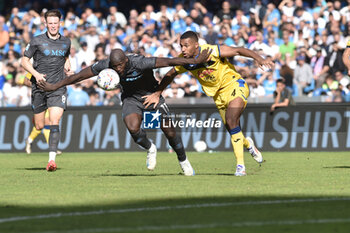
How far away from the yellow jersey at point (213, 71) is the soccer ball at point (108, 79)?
104cm

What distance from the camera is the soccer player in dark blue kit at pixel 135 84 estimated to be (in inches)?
458

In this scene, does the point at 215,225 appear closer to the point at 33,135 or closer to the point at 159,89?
the point at 159,89

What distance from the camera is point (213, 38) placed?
2380 cm

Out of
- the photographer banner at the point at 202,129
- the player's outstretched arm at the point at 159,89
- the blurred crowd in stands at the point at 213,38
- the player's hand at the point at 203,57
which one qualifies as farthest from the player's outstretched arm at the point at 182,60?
the blurred crowd in stands at the point at 213,38

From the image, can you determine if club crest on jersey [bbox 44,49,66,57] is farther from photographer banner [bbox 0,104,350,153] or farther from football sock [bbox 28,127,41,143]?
football sock [bbox 28,127,41,143]

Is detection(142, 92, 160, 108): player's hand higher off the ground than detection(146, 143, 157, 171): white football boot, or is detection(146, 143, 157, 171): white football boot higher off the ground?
detection(142, 92, 160, 108): player's hand

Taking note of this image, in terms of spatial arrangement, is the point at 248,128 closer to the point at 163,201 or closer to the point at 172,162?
the point at 172,162

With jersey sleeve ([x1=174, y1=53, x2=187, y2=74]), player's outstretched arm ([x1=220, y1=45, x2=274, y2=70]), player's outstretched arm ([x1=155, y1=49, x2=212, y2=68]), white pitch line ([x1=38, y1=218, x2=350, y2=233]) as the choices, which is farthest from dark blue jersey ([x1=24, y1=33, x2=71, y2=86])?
white pitch line ([x1=38, y1=218, x2=350, y2=233])

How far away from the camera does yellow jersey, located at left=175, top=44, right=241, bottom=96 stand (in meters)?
12.0

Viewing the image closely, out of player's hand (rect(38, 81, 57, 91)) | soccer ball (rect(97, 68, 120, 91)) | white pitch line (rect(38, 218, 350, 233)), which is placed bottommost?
white pitch line (rect(38, 218, 350, 233))

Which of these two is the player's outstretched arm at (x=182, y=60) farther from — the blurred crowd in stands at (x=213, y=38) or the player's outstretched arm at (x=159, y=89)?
the blurred crowd in stands at (x=213, y=38)

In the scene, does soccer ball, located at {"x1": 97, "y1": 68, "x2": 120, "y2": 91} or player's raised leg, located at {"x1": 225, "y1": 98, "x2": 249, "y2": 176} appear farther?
player's raised leg, located at {"x1": 225, "y1": 98, "x2": 249, "y2": 176}

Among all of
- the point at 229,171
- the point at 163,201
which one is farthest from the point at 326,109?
the point at 163,201

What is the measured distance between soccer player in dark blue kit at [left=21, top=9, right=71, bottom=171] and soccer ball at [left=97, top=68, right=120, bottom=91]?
8.42 ft
